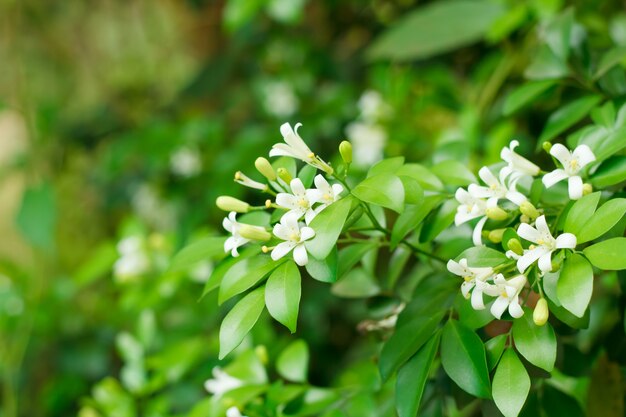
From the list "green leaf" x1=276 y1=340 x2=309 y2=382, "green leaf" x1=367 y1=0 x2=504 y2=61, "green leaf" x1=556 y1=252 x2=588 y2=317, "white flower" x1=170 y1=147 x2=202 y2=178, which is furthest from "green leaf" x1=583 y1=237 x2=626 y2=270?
"white flower" x1=170 y1=147 x2=202 y2=178

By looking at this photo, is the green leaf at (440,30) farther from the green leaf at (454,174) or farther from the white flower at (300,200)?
the white flower at (300,200)

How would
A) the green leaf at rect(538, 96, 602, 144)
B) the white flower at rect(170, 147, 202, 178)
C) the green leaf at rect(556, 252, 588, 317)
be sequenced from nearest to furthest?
the green leaf at rect(556, 252, 588, 317) → the green leaf at rect(538, 96, 602, 144) → the white flower at rect(170, 147, 202, 178)

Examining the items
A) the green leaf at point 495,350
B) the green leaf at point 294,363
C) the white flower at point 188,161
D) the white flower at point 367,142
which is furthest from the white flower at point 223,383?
the white flower at point 188,161

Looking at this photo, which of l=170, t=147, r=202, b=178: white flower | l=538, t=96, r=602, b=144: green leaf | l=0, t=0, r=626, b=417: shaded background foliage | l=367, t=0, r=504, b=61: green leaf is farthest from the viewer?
l=170, t=147, r=202, b=178: white flower

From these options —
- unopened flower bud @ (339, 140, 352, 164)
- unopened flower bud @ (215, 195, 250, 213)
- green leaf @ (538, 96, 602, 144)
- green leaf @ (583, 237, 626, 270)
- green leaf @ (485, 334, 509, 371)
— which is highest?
unopened flower bud @ (215, 195, 250, 213)

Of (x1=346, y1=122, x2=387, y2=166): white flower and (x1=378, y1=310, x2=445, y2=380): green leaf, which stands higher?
(x1=346, y1=122, x2=387, y2=166): white flower

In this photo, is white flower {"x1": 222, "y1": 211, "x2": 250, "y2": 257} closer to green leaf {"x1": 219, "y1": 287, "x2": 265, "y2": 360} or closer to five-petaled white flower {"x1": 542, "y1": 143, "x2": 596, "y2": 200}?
green leaf {"x1": 219, "y1": 287, "x2": 265, "y2": 360}

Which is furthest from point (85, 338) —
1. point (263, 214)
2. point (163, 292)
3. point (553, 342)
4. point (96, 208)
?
point (553, 342)
